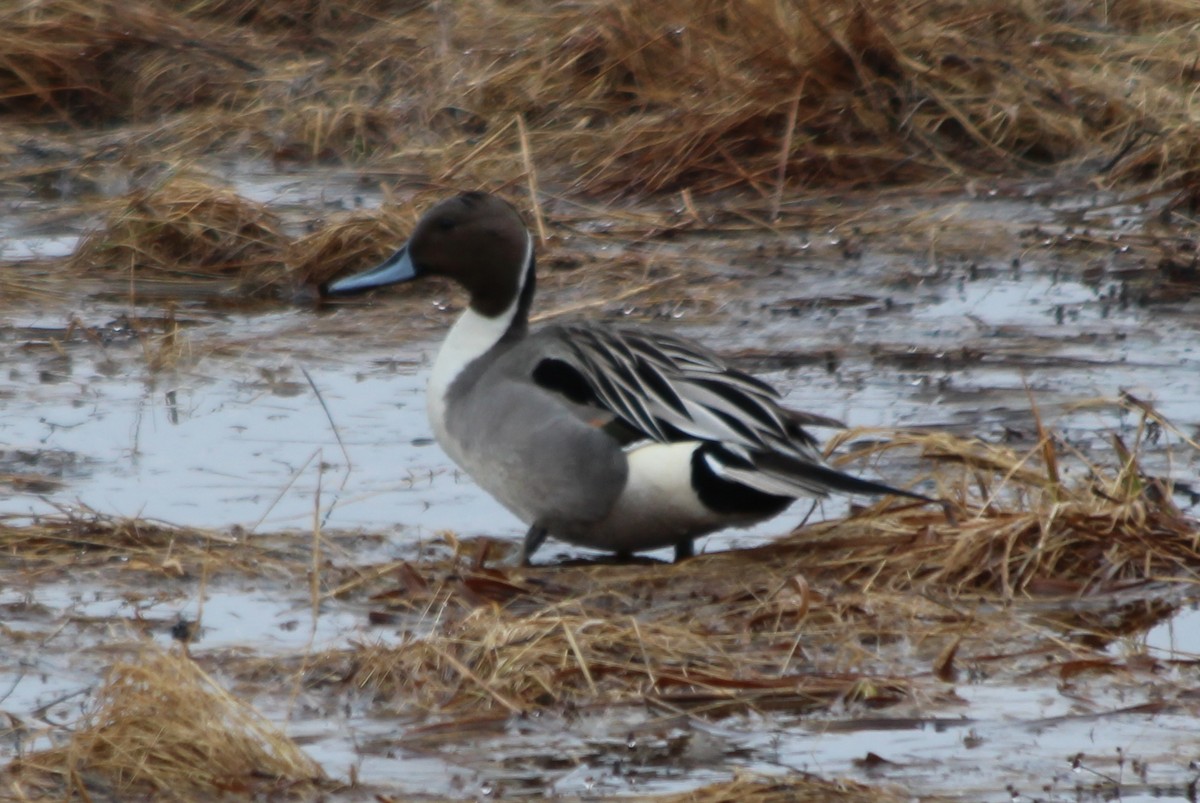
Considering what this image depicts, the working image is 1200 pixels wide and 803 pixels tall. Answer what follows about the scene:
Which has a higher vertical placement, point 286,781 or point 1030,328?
Answer: point 286,781

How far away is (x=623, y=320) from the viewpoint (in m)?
6.81

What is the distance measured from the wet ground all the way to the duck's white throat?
285mm

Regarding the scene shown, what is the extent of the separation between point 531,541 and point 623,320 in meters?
2.08

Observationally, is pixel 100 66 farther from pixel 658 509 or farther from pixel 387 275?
Answer: pixel 658 509

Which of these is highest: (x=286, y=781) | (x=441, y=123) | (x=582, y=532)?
(x=286, y=781)

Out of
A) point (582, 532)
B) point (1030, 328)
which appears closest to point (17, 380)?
point (582, 532)

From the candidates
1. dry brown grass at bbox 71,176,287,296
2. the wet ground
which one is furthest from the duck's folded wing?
dry brown grass at bbox 71,176,287,296

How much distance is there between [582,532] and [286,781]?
5.12 feet

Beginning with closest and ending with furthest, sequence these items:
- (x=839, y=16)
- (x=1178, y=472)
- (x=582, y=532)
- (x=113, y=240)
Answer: (x=582, y=532) → (x=1178, y=472) → (x=113, y=240) → (x=839, y=16)

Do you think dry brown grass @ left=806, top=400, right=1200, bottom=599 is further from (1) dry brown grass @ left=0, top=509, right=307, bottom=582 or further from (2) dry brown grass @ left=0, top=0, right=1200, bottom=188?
(2) dry brown grass @ left=0, top=0, right=1200, bottom=188

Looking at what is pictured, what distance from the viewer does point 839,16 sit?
8.77 metres

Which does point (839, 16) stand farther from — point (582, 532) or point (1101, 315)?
point (582, 532)

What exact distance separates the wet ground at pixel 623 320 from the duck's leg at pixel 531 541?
7.6 inches

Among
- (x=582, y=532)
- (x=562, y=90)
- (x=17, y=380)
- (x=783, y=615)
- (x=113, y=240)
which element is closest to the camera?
(x=783, y=615)
